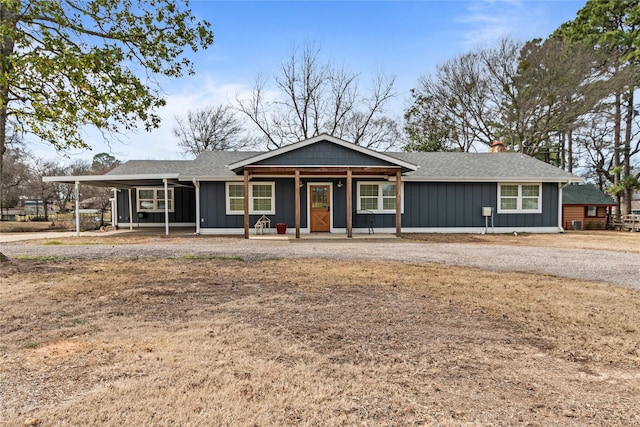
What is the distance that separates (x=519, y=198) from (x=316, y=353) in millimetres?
14977

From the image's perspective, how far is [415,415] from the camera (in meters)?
2.19

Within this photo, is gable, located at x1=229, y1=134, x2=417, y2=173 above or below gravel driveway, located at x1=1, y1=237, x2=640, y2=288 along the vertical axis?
above

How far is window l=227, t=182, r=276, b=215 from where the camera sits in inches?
565

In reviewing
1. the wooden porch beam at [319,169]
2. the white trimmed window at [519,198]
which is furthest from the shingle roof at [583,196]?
Answer: the wooden porch beam at [319,169]

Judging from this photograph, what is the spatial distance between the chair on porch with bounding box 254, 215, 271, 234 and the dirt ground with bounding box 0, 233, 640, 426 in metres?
8.06

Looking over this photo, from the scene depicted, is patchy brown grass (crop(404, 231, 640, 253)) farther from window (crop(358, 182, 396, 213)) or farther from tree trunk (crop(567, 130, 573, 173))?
tree trunk (crop(567, 130, 573, 173))

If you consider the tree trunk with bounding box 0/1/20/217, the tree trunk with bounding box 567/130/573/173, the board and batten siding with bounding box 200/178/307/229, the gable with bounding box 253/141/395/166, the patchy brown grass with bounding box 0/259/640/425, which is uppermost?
the tree trunk with bounding box 567/130/573/173

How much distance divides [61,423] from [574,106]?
86.0ft

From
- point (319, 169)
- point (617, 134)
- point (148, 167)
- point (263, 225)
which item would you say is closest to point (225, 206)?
point (263, 225)

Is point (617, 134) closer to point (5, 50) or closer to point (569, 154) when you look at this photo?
point (569, 154)

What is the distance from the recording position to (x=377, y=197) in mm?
14773

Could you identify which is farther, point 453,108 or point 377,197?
point 453,108

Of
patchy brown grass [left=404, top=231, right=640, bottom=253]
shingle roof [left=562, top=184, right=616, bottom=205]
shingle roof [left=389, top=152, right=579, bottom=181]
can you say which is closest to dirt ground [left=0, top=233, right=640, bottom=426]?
patchy brown grass [left=404, top=231, right=640, bottom=253]

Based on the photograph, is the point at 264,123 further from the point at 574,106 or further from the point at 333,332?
the point at 333,332
